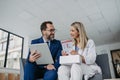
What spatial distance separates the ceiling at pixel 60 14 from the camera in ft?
11.7

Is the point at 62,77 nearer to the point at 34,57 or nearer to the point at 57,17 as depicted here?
the point at 34,57

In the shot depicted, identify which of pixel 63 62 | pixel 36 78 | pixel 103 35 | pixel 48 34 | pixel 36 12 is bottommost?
pixel 36 78

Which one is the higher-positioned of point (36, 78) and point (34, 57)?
point (34, 57)

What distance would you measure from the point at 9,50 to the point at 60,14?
7.96 ft

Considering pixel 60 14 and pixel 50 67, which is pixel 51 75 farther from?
pixel 60 14

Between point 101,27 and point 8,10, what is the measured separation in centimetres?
340

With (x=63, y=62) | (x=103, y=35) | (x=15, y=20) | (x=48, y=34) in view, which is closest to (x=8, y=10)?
(x=15, y=20)

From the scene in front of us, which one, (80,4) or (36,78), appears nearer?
(36,78)

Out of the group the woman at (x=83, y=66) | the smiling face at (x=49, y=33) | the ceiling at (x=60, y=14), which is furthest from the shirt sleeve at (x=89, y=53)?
the ceiling at (x=60, y=14)

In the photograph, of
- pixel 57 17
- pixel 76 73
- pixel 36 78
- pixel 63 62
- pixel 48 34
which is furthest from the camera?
pixel 57 17

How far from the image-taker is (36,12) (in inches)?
157

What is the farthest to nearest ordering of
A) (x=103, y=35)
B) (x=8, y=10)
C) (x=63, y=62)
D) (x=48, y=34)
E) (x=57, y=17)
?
(x=103, y=35) < (x=57, y=17) < (x=8, y=10) < (x=48, y=34) < (x=63, y=62)

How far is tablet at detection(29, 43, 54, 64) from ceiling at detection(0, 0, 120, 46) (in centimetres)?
223

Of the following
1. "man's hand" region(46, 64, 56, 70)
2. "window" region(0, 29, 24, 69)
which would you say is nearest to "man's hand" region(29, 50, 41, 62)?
"man's hand" region(46, 64, 56, 70)
